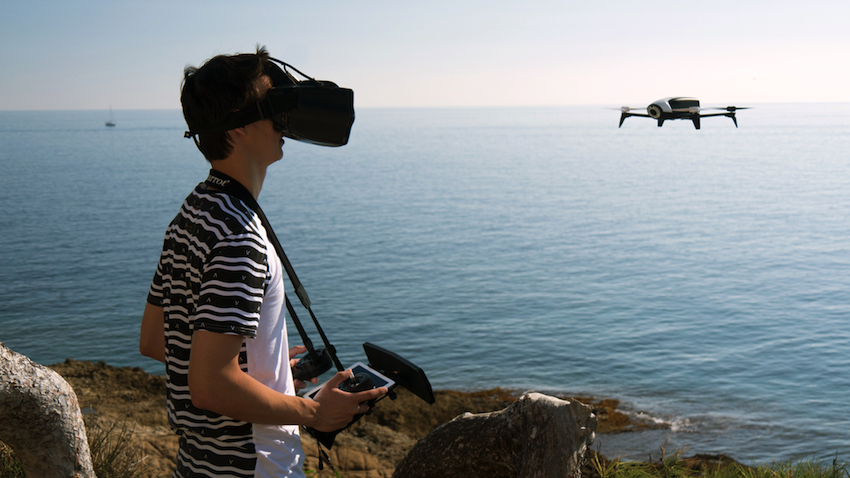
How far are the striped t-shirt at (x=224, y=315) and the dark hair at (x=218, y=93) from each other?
0.60ft

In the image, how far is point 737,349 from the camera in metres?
21.2

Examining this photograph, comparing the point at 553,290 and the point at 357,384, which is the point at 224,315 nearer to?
the point at 357,384

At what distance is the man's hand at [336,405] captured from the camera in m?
2.18

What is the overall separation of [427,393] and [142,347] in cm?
129

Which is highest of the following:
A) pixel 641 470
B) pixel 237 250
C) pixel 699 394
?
pixel 237 250

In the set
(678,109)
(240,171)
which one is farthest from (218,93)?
(678,109)

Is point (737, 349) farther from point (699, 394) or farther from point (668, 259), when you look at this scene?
point (668, 259)

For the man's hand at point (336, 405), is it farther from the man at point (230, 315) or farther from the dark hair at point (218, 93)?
the dark hair at point (218, 93)

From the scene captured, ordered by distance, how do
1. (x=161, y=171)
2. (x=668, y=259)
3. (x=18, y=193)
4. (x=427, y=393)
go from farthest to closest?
(x=161, y=171), (x=18, y=193), (x=668, y=259), (x=427, y=393)

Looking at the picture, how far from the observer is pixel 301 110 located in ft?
7.51

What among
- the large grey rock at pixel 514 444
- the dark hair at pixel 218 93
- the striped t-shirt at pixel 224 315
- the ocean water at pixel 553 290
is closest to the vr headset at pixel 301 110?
the dark hair at pixel 218 93

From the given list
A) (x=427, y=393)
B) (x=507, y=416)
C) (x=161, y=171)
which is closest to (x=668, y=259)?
(x=507, y=416)

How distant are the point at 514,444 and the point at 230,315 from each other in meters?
3.52

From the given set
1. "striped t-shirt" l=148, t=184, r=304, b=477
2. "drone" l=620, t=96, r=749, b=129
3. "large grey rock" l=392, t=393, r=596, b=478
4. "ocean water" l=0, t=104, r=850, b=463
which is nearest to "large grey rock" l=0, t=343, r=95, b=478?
"striped t-shirt" l=148, t=184, r=304, b=477
